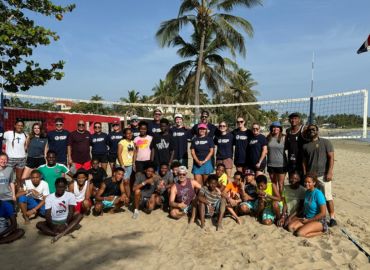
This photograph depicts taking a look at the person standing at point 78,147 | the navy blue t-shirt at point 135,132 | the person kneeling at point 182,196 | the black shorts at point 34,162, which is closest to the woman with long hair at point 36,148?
the black shorts at point 34,162

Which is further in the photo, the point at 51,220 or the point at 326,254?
the point at 51,220

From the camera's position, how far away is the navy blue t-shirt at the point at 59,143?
623cm

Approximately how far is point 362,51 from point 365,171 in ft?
16.6

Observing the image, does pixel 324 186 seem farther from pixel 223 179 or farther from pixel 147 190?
pixel 147 190

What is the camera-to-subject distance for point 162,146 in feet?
20.0

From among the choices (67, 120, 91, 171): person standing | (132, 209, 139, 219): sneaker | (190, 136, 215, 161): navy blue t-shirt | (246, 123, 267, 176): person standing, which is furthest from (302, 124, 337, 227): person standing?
(67, 120, 91, 171): person standing

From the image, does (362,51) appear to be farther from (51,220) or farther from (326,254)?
(51,220)

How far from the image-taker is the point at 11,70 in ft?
26.2

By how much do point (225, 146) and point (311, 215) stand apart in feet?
6.43

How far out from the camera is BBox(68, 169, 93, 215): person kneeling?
5.45 meters

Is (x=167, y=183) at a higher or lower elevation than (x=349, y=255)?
higher

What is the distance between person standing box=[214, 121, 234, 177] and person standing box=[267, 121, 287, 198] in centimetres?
75

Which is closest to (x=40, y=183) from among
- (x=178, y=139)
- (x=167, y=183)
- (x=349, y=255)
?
(x=167, y=183)

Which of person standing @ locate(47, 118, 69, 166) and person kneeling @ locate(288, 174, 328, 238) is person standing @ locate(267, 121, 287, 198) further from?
person standing @ locate(47, 118, 69, 166)
